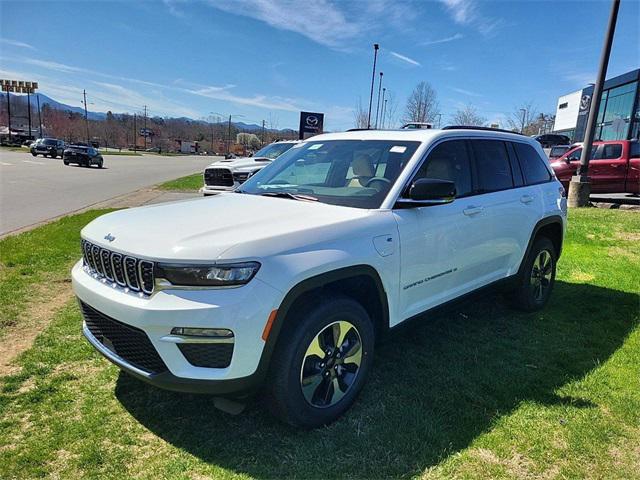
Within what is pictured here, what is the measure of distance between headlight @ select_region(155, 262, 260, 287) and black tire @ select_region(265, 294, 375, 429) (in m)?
0.44

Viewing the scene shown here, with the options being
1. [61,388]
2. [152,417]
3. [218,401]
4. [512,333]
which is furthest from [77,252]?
[512,333]

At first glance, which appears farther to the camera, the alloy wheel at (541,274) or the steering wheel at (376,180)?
the alloy wheel at (541,274)

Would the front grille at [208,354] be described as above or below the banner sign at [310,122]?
below

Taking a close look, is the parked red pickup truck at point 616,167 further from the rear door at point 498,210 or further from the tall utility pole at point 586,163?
the rear door at point 498,210

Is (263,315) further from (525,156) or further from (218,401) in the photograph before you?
(525,156)

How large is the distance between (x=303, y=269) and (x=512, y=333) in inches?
113

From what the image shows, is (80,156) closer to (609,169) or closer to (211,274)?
(609,169)

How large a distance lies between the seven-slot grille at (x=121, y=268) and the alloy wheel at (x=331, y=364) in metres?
0.99

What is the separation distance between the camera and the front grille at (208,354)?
7.93 ft

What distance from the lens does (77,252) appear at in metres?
7.13

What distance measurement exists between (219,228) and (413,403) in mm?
1773

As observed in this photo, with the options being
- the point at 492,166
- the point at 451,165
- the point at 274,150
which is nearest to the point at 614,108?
the point at 274,150

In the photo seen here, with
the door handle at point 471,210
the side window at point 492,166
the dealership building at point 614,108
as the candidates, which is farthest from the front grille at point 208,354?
the dealership building at point 614,108

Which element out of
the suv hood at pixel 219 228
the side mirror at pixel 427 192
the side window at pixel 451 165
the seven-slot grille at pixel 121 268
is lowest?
the seven-slot grille at pixel 121 268
